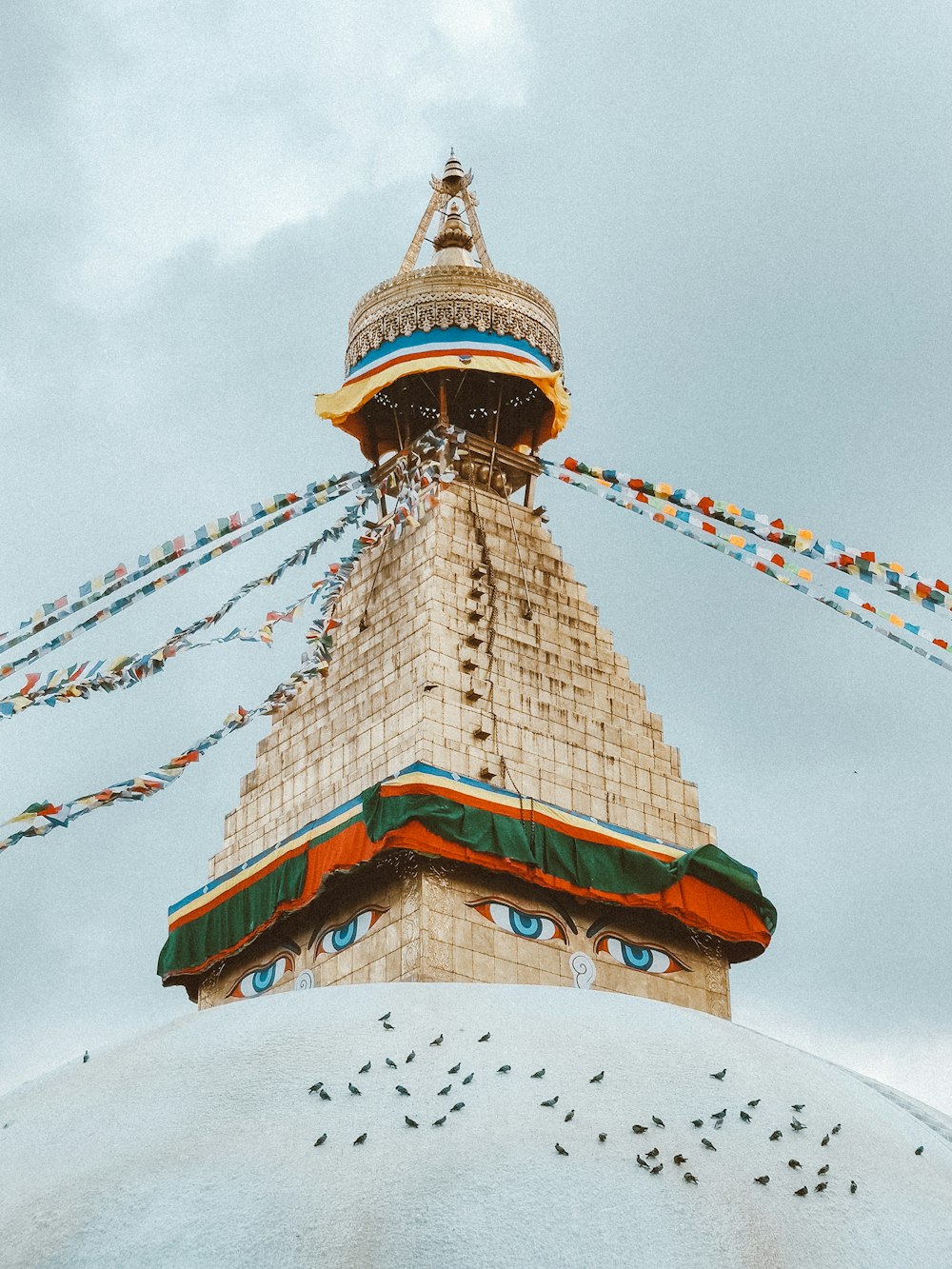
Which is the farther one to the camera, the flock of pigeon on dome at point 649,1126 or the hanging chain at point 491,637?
the hanging chain at point 491,637

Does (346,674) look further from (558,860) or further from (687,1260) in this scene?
(687,1260)

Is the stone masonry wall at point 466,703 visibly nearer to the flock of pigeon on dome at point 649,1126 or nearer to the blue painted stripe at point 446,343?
the blue painted stripe at point 446,343

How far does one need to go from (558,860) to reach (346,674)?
2.82 meters

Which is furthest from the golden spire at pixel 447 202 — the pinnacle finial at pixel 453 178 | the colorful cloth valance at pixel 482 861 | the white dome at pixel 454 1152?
the white dome at pixel 454 1152

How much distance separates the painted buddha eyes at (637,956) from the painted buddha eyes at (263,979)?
2504 mm

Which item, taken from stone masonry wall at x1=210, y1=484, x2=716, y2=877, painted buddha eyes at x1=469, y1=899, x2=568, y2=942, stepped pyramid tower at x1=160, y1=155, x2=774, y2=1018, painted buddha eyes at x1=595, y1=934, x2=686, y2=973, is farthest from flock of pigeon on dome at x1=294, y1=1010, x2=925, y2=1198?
stone masonry wall at x1=210, y1=484, x2=716, y2=877

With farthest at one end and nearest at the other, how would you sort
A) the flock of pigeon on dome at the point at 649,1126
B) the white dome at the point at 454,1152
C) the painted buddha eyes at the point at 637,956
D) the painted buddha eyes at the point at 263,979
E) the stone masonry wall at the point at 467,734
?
1. the painted buddha eyes at the point at 263,979
2. the painted buddha eyes at the point at 637,956
3. the stone masonry wall at the point at 467,734
4. the flock of pigeon on dome at the point at 649,1126
5. the white dome at the point at 454,1152

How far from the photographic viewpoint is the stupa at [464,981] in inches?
195

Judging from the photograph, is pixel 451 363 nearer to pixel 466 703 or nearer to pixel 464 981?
pixel 466 703

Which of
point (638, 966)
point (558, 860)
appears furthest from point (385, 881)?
point (638, 966)

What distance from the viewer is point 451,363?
1544cm

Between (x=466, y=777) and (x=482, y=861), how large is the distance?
0.78m

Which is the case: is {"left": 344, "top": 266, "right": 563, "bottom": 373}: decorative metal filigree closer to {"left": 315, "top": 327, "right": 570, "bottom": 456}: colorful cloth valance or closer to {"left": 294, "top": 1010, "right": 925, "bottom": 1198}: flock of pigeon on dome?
{"left": 315, "top": 327, "right": 570, "bottom": 456}: colorful cloth valance

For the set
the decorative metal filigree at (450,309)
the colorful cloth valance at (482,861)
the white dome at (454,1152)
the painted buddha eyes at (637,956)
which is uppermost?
the decorative metal filigree at (450,309)
